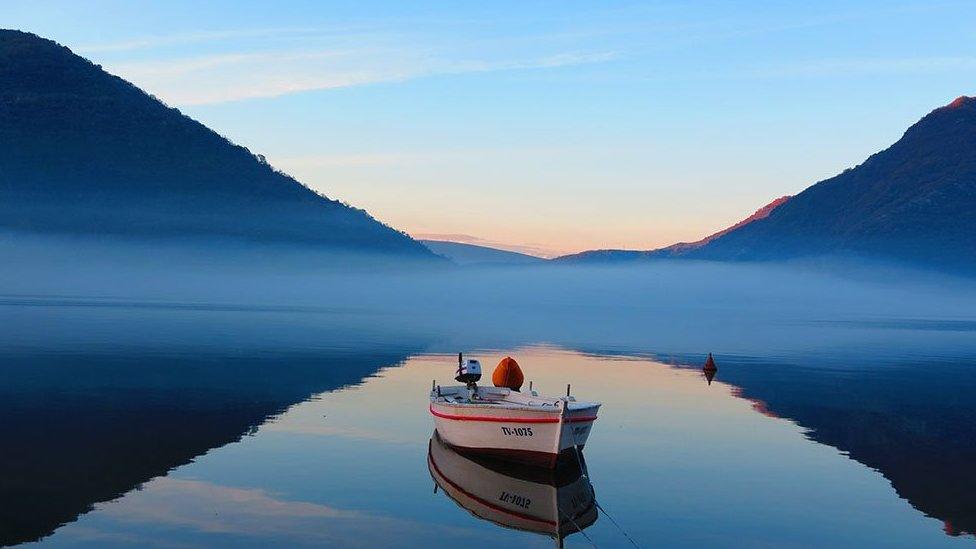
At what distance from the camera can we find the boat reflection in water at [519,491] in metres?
29.1

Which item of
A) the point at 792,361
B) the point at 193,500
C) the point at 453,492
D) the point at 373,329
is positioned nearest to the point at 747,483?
the point at 453,492

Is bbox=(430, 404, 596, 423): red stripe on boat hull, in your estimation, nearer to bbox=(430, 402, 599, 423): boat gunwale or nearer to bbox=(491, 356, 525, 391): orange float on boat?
bbox=(430, 402, 599, 423): boat gunwale

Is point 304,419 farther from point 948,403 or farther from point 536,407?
point 948,403

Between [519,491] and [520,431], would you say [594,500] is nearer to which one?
[519,491]

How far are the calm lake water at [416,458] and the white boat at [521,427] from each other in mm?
810

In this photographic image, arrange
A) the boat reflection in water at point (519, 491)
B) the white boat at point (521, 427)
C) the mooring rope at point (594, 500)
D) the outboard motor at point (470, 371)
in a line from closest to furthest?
the mooring rope at point (594, 500)
the boat reflection in water at point (519, 491)
the white boat at point (521, 427)
the outboard motor at point (470, 371)

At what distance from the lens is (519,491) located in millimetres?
32812

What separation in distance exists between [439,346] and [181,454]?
60.9 m

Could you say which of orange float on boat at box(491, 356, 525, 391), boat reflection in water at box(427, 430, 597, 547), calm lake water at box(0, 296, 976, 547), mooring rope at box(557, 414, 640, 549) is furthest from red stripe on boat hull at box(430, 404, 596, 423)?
orange float on boat at box(491, 356, 525, 391)

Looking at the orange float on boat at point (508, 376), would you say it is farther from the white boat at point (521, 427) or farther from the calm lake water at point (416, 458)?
the calm lake water at point (416, 458)

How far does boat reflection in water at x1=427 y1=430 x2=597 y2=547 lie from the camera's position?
29.1 metres

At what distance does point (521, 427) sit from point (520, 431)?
17 cm

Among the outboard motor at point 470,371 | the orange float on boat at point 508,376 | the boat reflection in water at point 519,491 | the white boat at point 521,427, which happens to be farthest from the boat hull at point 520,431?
the orange float on boat at point 508,376

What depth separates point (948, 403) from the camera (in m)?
60.8
